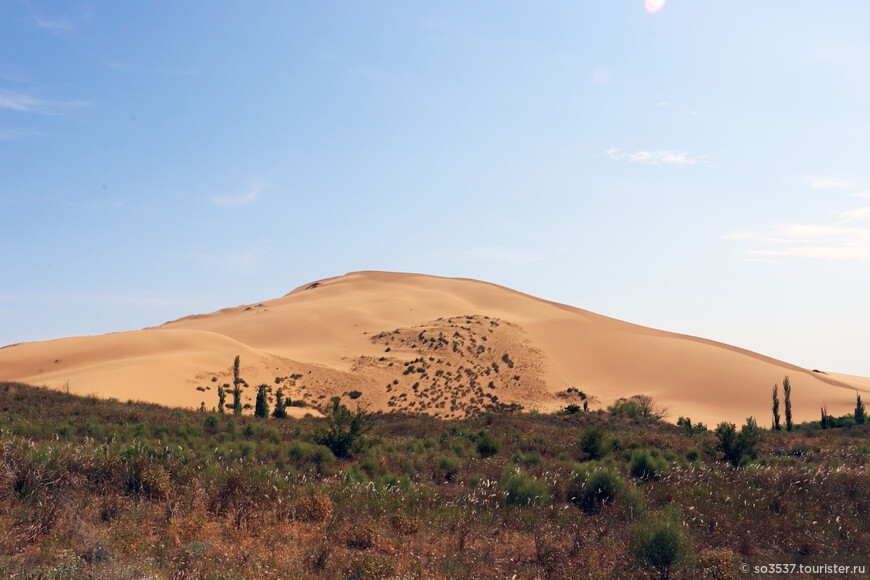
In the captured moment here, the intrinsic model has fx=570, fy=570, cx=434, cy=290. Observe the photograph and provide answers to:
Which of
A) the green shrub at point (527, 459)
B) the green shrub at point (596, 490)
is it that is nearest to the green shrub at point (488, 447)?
the green shrub at point (527, 459)

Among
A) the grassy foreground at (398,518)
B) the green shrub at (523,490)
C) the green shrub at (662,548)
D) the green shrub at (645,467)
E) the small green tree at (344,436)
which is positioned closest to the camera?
the grassy foreground at (398,518)

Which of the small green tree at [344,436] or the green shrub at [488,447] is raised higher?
the small green tree at [344,436]

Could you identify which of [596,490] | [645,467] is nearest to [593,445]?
[645,467]

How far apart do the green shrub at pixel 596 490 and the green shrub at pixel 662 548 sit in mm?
3044

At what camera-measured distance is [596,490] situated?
1052 centimetres

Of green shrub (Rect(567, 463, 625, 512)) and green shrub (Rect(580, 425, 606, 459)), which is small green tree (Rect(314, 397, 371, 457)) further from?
green shrub (Rect(567, 463, 625, 512))

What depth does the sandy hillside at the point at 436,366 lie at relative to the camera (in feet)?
148

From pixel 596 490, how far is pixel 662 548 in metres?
3.66

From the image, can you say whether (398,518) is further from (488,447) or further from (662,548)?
(488,447)

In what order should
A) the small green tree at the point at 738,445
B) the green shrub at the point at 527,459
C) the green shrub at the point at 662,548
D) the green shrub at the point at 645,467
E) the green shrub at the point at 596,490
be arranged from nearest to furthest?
1. the green shrub at the point at 662,548
2. the green shrub at the point at 596,490
3. the green shrub at the point at 645,467
4. the green shrub at the point at 527,459
5. the small green tree at the point at 738,445

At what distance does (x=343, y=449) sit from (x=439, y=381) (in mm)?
33069

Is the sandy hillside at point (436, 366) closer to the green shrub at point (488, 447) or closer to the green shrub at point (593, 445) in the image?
the green shrub at point (488, 447)

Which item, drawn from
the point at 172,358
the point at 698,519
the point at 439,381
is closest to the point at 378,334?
the point at 439,381

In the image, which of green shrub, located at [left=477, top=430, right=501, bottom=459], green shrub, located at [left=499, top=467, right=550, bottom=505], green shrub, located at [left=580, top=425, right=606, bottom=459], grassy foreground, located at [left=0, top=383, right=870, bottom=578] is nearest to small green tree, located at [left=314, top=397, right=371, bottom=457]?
grassy foreground, located at [left=0, top=383, right=870, bottom=578]
